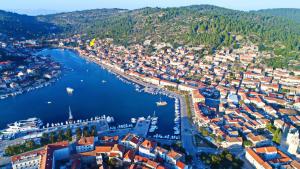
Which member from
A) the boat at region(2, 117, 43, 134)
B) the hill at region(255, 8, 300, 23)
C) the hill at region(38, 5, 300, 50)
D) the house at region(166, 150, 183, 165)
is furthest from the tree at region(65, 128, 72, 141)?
the hill at region(255, 8, 300, 23)

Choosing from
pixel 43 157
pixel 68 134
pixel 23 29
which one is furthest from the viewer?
pixel 23 29

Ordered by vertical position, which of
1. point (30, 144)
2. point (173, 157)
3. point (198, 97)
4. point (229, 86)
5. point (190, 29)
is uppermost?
point (190, 29)

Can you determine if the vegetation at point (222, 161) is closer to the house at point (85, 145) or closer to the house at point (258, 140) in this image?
the house at point (258, 140)

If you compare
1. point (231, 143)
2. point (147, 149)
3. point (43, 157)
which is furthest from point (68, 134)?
point (231, 143)

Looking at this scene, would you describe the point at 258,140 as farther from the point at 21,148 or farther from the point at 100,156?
the point at 21,148

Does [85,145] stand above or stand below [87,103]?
above

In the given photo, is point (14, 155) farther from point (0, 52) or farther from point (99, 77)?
point (0, 52)
